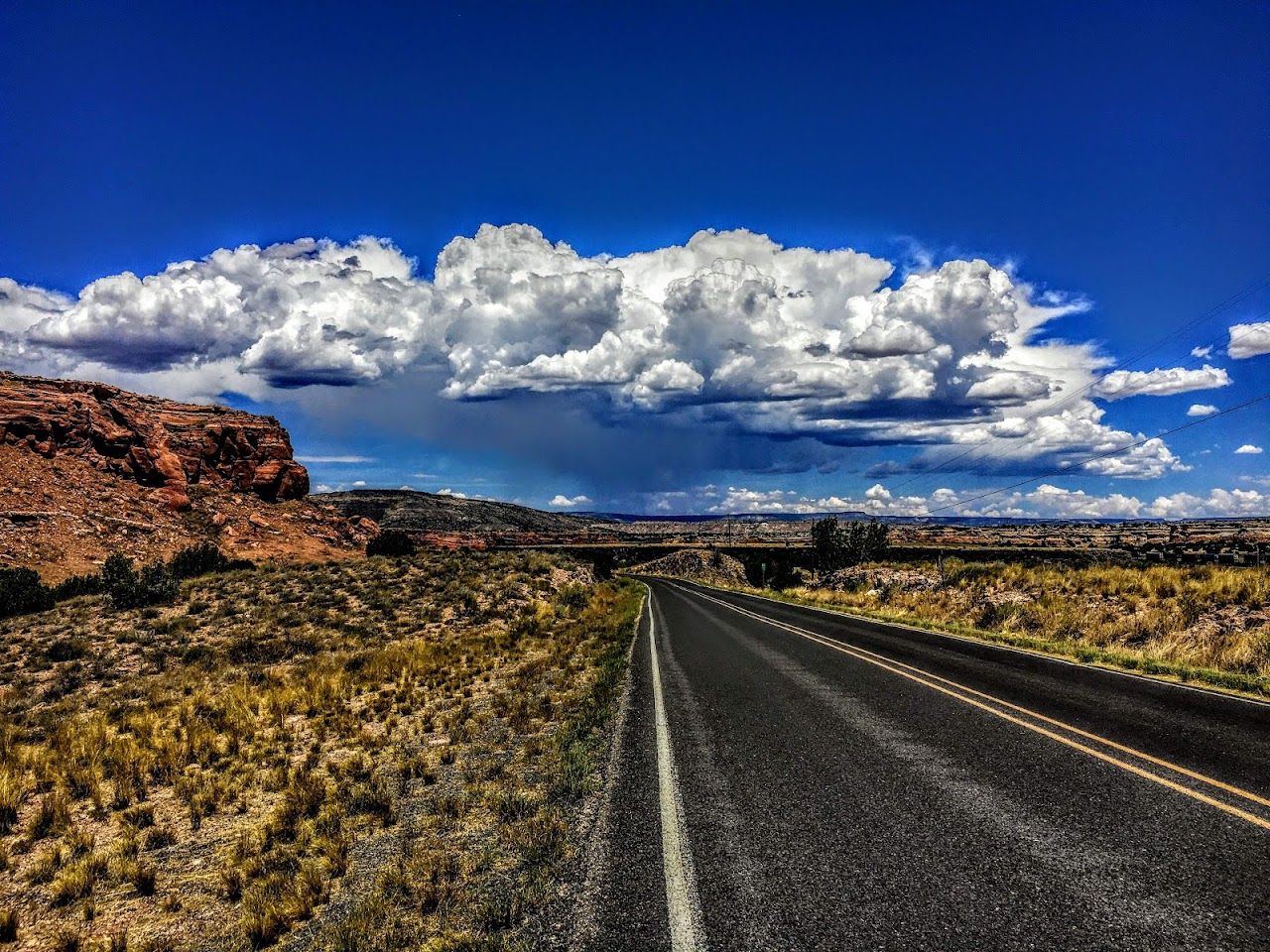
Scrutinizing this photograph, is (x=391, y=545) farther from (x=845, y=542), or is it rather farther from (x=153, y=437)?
(x=845, y=542)

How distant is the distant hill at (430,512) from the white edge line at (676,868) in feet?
350

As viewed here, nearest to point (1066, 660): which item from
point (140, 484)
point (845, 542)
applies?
point (845, 542)

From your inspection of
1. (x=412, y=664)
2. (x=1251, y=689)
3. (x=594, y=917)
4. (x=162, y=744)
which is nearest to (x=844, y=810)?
(x=594, y=917)

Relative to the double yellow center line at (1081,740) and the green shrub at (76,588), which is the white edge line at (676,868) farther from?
the green shrub at (76,588)

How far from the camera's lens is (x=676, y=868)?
4.69 metres

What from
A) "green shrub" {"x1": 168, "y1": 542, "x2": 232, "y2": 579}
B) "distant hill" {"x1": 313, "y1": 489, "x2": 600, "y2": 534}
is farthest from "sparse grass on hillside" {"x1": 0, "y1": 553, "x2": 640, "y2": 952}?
"distant hill" {"x1": 313, "y1": 489, "x2": 600, "y2": 534}

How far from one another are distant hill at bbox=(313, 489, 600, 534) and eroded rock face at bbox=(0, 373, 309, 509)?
139 feet

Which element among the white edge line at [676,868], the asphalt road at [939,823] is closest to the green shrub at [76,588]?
the asphalt road at [939,823]

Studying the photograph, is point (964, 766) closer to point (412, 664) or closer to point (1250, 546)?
point (412, 664)

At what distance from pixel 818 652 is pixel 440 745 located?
9479 millimetres

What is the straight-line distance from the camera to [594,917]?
13.5ft

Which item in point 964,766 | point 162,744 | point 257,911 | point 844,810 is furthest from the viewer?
point 162,744

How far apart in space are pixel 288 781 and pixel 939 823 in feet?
25.5

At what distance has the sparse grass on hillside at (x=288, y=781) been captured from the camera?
16.5 feet
